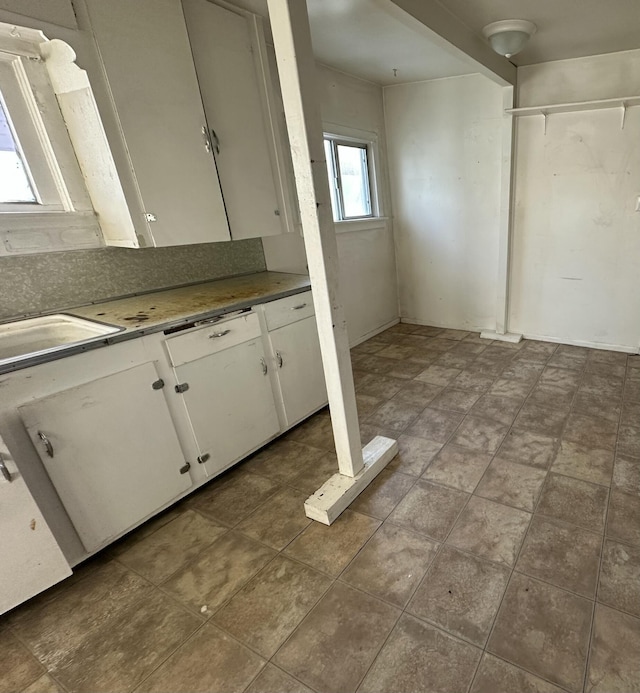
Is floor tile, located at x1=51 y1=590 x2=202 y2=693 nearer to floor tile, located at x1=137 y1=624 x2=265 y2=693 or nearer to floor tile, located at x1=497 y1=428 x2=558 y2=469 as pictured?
floor tile, located at x1=137 y1=624 x2=265 y2=693

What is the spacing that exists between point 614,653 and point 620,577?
0.30 meters

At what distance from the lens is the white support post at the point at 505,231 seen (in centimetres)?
304

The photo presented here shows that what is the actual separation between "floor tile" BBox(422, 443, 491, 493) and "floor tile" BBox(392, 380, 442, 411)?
0.50 metres

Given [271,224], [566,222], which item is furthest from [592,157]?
[271,224]

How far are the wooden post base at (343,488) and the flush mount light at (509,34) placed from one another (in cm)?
245

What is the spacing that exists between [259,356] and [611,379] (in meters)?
2.47

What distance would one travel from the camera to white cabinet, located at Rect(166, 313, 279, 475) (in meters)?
1.76

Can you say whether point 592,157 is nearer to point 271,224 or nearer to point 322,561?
point 271,224

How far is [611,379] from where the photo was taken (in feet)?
8.69

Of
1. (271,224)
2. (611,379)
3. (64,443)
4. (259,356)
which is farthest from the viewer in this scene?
(611,379)

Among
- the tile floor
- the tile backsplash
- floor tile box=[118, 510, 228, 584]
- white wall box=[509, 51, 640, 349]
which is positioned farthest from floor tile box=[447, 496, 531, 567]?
white wall box=[509, 51, 640, 349]

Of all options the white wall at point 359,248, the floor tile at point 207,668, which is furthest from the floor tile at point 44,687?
the white wall at point 359,248

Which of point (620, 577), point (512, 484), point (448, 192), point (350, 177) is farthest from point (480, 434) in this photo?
point (350, 177)

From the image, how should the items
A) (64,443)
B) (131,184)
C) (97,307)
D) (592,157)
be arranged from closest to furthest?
(64,443)
(131,184)
(97,307)
(592,157)
